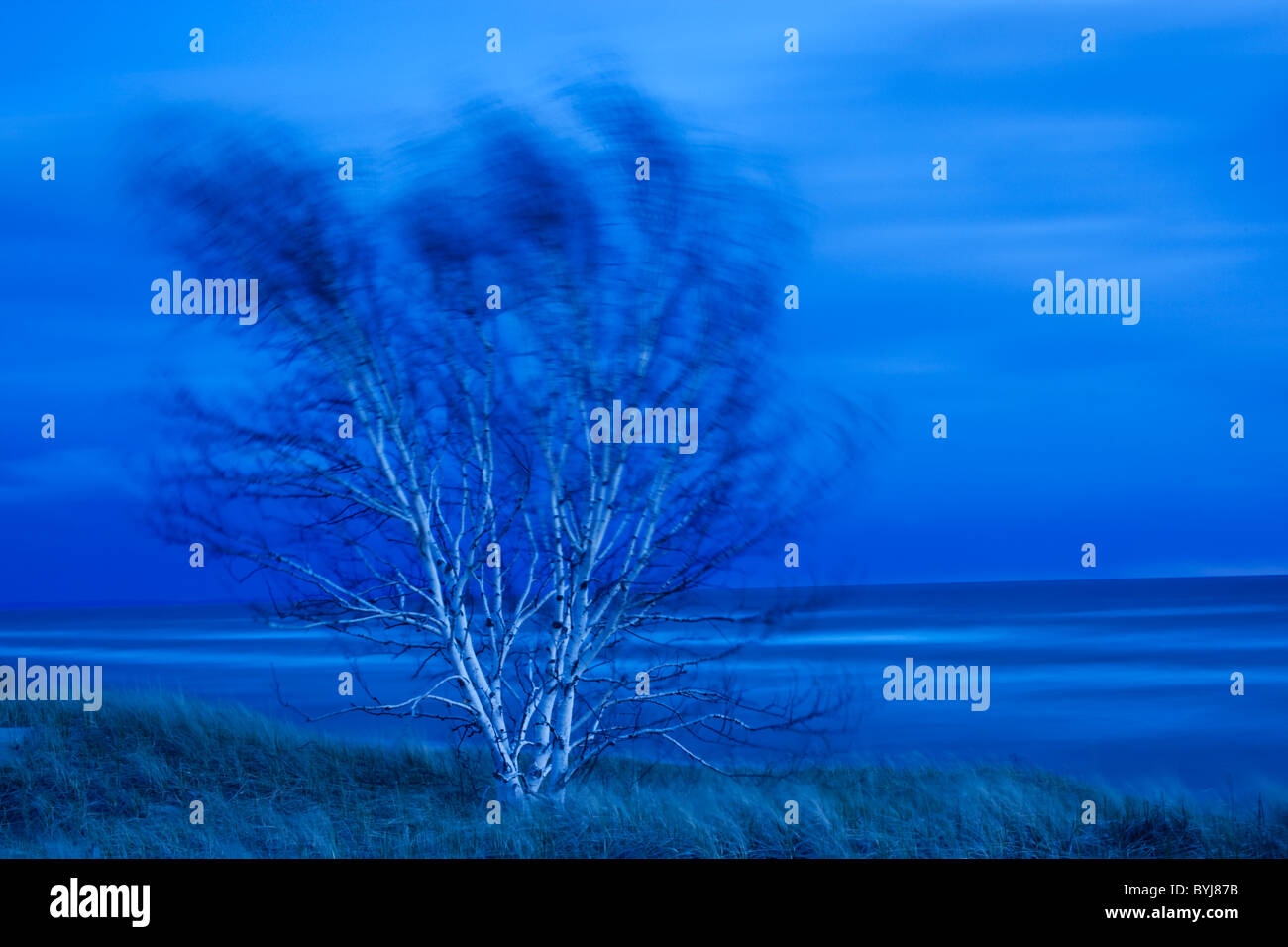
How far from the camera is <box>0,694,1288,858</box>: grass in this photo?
8.23 m

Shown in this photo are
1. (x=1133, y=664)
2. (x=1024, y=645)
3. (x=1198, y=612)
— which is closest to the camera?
(x=1133, y=664)

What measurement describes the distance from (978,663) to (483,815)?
26213 millimetres

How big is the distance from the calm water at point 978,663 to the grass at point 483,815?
64cm

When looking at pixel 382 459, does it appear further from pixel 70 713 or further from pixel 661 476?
pixel 70 713

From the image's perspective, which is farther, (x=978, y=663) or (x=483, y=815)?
(x=978, y=663)

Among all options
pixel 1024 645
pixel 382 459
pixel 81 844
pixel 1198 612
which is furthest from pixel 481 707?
pixel 1198 612

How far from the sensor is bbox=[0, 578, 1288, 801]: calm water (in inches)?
414

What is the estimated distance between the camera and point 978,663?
107ft

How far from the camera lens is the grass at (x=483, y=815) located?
823 centimetres

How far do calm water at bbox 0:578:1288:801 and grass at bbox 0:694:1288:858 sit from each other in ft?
2.09

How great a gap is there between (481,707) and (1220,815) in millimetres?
5629

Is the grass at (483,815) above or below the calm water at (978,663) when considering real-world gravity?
above

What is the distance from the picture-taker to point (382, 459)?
333 inches

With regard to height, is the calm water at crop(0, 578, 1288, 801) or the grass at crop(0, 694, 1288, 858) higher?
the grass at crop(0, 694, 1288, 858)
